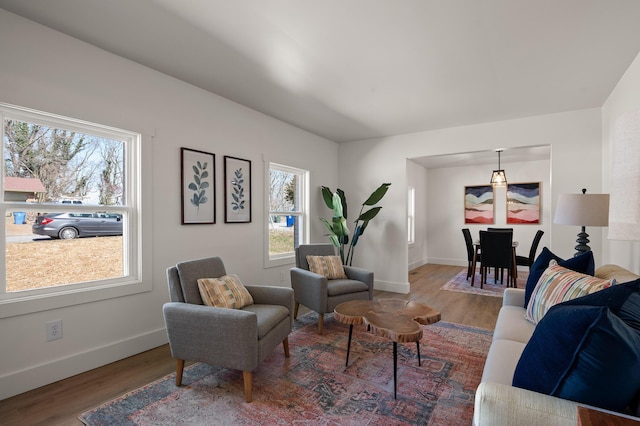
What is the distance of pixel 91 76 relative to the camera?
2432 mm

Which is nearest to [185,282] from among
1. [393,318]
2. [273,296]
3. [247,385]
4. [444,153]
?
[273,296]

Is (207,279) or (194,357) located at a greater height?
(207,279)

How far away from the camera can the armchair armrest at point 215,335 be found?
198 cm

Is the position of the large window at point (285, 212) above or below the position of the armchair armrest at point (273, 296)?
above

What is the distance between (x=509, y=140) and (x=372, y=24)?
2973 mm

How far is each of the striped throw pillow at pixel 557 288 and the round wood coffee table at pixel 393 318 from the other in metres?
0.63

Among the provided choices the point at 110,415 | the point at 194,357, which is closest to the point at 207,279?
the point at 194,357

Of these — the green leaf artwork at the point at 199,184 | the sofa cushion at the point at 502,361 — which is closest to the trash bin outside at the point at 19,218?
the green leaf artwork at the point at 199,184

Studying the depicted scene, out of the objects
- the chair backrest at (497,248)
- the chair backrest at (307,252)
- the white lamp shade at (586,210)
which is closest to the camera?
the white lamp shade at (586,210)

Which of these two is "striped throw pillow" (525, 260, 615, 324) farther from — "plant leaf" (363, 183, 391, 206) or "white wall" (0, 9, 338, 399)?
"white wall" (0, 9, 338, 399)

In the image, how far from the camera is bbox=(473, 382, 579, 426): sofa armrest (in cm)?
100

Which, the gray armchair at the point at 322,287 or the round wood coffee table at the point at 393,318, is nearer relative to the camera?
the round wood coffee table at the point at 393,318

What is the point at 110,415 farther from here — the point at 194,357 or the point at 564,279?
the point at 564,279

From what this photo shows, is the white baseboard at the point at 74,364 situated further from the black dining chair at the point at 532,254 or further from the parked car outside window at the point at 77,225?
the black dining chair at the point at 532,254
